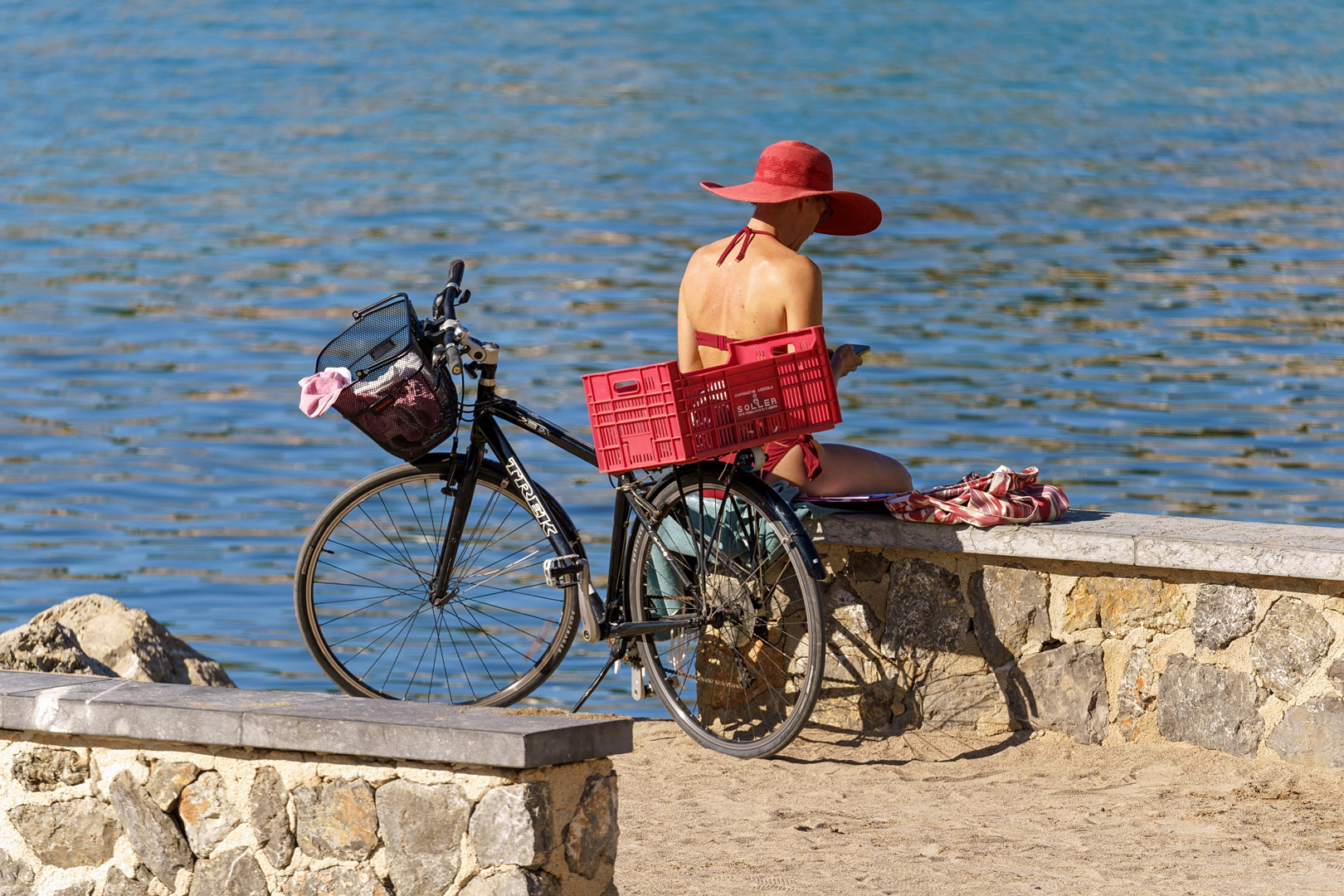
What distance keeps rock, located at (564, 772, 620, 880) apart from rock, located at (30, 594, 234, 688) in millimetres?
2773

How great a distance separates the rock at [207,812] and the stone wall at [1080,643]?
92.7 inches

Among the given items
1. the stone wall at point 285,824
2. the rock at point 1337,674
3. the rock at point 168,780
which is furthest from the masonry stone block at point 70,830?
the rock at point 1337,674

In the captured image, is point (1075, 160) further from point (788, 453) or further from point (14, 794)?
point (14, 794)

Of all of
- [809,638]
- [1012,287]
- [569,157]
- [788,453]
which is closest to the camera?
[809,638]

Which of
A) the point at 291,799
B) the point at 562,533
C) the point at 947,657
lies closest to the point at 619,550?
the point at 562,533

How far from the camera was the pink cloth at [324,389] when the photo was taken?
5.42 meters

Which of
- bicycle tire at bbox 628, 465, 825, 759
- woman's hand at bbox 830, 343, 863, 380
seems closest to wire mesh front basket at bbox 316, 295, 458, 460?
bicycle tire at bbox 628, 465, 825, 759

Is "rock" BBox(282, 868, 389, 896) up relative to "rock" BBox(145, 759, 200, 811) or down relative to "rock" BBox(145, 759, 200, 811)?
down

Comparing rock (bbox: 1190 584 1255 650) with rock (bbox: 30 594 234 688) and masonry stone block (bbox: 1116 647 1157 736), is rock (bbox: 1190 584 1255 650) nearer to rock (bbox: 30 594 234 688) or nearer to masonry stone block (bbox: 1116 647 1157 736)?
masonry stone block (bbox: 1116 647 1157 736)

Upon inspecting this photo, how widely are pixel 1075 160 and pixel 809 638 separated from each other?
74.3 feet

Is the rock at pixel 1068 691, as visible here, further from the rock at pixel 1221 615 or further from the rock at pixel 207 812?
the rock at pixel 207 812

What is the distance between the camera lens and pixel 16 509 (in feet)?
34.3

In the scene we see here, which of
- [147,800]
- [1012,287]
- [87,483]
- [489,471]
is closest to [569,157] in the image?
[1012,287]

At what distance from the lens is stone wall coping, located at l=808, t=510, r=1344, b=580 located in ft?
17.1
